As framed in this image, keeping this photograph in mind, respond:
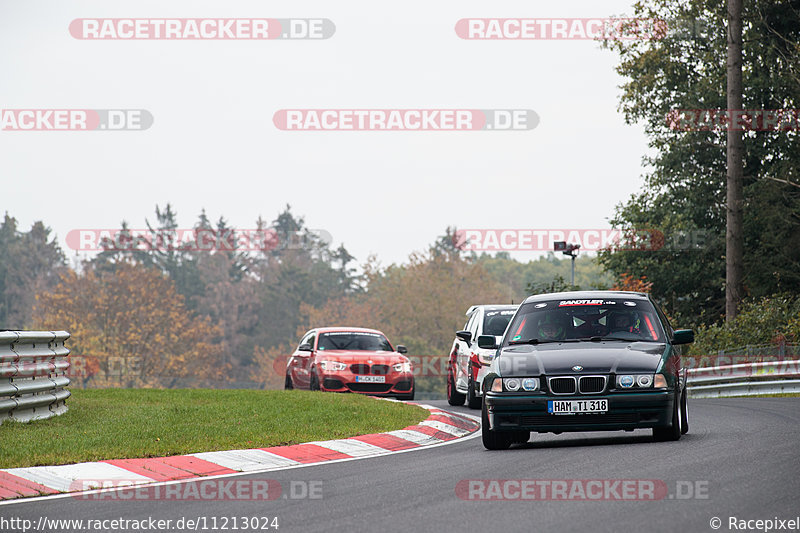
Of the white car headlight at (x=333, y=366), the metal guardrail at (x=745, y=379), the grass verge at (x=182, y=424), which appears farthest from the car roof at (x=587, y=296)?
the metal guardrail at (x=745, y=379)

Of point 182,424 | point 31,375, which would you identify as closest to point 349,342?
point 182,424

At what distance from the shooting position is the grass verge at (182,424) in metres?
10.2

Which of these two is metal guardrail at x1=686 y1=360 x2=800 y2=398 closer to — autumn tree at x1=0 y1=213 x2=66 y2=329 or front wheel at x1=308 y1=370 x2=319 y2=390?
front wheel at x1=308 y1=370 x2=319 y2=390

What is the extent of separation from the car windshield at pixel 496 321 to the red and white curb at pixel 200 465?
18.2 ft

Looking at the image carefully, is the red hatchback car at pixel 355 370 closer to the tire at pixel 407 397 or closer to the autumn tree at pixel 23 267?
the tire at pixel 407 397

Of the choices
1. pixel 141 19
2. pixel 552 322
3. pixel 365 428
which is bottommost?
pixel 365 428

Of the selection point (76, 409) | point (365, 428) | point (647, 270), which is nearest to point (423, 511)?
point (365, 428)

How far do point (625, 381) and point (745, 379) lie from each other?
1655 cm

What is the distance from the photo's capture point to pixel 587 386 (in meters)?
10.5

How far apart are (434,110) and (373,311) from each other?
90.5 metres

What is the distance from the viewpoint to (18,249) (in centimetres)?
12650

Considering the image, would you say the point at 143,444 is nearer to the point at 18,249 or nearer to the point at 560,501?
the point at 560,501

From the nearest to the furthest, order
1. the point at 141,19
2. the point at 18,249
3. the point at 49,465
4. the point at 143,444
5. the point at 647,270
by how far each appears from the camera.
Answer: the point at 49,465
the point at 143,444
the point at 141,19
the point at 647,270
the point at 18,249

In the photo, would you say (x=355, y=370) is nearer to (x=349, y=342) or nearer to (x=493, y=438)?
(x=349, y=342)
